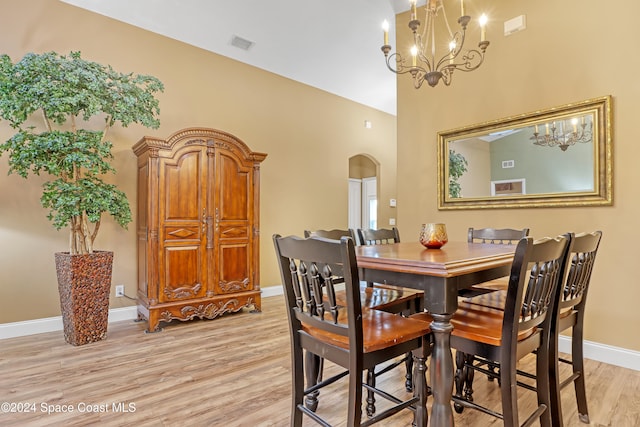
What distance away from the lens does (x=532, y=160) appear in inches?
112

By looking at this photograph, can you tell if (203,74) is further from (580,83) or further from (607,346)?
(607,346)

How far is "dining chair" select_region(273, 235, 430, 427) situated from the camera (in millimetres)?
1202

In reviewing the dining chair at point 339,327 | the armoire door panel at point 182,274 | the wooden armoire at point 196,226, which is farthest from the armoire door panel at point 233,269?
the dining chair at point 339,327

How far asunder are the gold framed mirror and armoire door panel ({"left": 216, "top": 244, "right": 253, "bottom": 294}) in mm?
2170

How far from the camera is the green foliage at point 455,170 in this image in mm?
3345

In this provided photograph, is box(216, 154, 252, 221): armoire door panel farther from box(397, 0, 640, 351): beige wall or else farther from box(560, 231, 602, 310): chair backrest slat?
box(560, 231, 602, 310): chair backrest slat

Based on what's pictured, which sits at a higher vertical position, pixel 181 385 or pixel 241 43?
pixel 241 43

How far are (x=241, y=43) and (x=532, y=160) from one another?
3498mm

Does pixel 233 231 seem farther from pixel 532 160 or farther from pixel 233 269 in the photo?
pixel 532 160

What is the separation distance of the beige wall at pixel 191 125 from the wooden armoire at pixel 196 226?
628 millimetres

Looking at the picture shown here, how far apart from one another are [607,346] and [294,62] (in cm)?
449

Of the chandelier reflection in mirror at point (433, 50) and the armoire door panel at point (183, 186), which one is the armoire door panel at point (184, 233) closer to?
the armoire door panel at point (183, 186)

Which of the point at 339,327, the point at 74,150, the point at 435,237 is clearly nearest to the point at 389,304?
the point at 435,237

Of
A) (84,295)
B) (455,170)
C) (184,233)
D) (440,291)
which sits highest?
(455,170)
